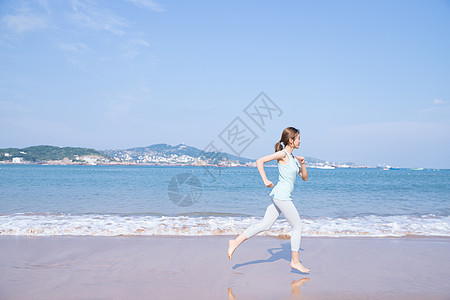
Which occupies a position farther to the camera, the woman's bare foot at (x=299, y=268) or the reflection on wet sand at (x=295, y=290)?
the woman's bare foot at (x=299, y=268)

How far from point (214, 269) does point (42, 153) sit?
129 m

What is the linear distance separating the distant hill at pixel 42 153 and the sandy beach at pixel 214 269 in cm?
12477

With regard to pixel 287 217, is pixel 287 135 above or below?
above

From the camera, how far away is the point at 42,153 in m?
115

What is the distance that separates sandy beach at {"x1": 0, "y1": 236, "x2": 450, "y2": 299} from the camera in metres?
3.76

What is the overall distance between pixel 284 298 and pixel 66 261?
3.42m

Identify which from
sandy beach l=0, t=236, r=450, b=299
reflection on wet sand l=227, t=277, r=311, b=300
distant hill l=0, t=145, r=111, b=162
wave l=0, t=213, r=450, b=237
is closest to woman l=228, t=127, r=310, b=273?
reflection on wet sand l=227, t=277, r=311, b=300

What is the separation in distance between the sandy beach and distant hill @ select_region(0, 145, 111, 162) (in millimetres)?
124770

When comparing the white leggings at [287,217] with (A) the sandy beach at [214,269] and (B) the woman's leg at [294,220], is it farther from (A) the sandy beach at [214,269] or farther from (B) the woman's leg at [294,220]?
(A) the sandy beach at [214,269]

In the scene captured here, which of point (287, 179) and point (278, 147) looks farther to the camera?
point (278, 147)

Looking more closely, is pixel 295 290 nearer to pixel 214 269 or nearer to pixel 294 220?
pixel 294 220

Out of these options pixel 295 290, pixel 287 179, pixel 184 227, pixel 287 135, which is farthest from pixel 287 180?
pixel 184 227

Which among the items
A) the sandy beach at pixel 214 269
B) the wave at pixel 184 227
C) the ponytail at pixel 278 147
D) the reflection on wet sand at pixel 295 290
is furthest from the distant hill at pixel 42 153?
the reflection on wet sand at pixel 295 290

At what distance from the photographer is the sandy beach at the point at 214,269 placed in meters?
3.76
